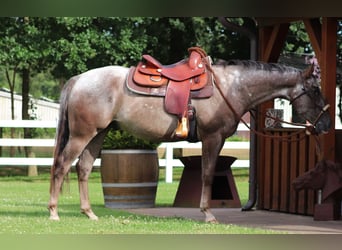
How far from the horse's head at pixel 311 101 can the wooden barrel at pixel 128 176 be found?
257cm

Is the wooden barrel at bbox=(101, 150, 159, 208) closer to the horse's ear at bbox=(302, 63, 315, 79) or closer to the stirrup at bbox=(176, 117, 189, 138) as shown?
the stirrup at bbox=(176, 117, 189, 138)

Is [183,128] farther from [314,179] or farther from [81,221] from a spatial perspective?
[314,179]

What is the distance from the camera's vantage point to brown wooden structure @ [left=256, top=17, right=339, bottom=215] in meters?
9.80

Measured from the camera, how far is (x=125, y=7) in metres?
3.53

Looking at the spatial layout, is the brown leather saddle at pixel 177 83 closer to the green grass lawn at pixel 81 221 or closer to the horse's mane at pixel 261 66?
the horse's mane at pixel 261 66

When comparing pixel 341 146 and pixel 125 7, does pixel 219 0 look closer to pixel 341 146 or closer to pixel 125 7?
pixel 125 7

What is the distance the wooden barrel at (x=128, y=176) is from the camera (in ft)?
37.2

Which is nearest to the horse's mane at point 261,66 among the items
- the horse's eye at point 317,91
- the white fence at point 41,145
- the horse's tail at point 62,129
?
the horse's eye at point 317,91

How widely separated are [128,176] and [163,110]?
223 cm

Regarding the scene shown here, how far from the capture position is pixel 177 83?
9.25 metres

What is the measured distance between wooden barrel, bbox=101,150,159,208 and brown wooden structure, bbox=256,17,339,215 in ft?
4.94

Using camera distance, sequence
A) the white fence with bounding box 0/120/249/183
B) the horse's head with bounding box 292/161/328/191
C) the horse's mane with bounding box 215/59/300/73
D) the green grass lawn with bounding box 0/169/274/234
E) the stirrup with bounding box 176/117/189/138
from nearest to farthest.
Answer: the green grass lawn with bounding box 0/169/274/234 < the stirrup with bounding box 176/117/189/138 < the horse's head with bounding box 292/161/328/191 < the horse's mane with bounding box 215/59/300/73 < the white fence with bounding box 0/120/249/183

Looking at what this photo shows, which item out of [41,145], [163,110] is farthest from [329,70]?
[41,145]

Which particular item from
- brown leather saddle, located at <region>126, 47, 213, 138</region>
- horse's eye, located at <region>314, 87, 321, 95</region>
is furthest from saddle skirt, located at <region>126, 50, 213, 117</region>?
horse's eye, located at <region>314, 87, 321, 95</region>
